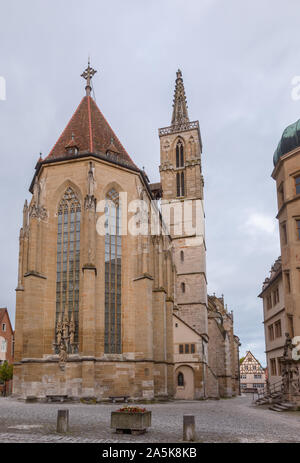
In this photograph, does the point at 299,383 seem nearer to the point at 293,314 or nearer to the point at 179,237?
the point at 293,314

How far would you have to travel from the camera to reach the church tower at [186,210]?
44.6 meters

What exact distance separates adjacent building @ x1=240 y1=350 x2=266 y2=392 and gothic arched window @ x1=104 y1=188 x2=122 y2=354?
76552 mm

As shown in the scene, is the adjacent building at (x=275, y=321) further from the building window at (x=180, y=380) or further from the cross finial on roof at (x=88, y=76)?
the cross finial on roof at (x=88, y=76)

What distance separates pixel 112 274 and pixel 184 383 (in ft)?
46.2

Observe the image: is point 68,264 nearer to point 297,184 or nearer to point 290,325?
point 290,325

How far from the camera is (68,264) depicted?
28000mm

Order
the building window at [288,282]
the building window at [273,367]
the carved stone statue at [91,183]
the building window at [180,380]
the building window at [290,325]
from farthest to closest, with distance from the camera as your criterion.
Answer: the building window at [180,380], the building window at [273,367], the carved stone statue at [91,183], the building window at [288,282], the building window at [290,325]

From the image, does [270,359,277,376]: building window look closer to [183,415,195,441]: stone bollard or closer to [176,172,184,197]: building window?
[176,172,184,197]: building window

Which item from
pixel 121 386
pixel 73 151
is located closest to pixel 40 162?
pixel 73 151

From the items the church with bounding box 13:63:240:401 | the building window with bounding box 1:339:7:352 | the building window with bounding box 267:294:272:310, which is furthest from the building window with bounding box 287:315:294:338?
the building window with bounding box 1:339:7:352

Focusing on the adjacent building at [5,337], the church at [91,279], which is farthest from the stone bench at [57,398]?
the adjacent building at [5,337]

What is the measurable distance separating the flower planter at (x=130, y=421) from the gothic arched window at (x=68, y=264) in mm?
15174

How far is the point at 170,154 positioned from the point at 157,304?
77.8 ft

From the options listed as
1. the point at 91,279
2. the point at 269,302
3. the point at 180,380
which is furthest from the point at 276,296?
the point at 91,279
